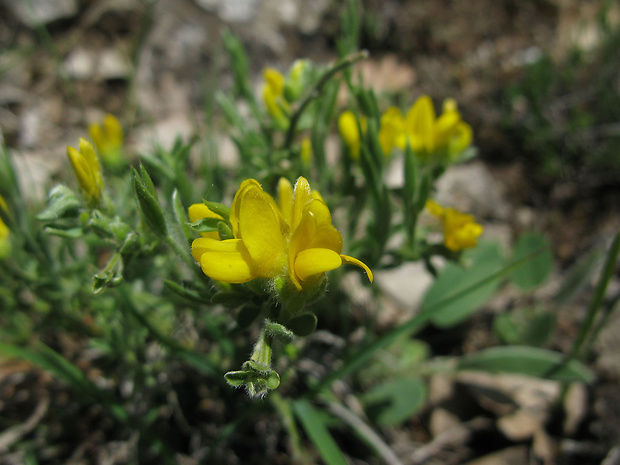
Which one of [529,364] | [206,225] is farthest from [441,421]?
[206,225]

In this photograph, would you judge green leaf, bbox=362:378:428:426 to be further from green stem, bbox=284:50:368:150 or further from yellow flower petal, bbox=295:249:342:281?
yellow flower petal, bbox=295:249:342:281

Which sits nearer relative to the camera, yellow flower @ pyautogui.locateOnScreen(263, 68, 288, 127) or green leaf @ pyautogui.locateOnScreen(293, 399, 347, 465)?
Answer: green leaf @ pyautogui.locateOnScreen(293, 399, 347, 465)

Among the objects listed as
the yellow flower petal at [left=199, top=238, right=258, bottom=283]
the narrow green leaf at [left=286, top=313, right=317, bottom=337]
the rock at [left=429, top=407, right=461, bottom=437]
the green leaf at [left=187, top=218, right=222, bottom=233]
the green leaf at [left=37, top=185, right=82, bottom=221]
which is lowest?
the rock at [left=429, top=407, right=461, bottom=437]

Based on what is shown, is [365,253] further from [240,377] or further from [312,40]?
[312,40]

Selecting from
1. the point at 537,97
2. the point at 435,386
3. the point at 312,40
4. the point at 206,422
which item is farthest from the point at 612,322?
the point at 312,40

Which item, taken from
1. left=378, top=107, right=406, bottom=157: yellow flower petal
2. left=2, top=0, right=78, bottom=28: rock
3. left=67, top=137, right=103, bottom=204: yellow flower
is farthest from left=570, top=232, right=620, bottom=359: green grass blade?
left=2, top=0, right=78, bottom=28: rock

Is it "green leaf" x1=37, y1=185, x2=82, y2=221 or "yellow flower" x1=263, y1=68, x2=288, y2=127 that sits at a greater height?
"yellow flower" x1=263, y1=68, x2=288, y2=127

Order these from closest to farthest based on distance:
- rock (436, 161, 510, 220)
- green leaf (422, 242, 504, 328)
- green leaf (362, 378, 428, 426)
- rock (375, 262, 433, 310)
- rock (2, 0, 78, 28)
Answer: green leaf (362, 378, 428, 426) → green leaf (422, 242, 504, 328) → rock (375, 262, 433, 310) → rock (436, 161, 510, 220) → rock (2, 0, 78, 28)

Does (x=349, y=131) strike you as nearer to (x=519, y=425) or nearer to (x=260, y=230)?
(x=260, y=230)
